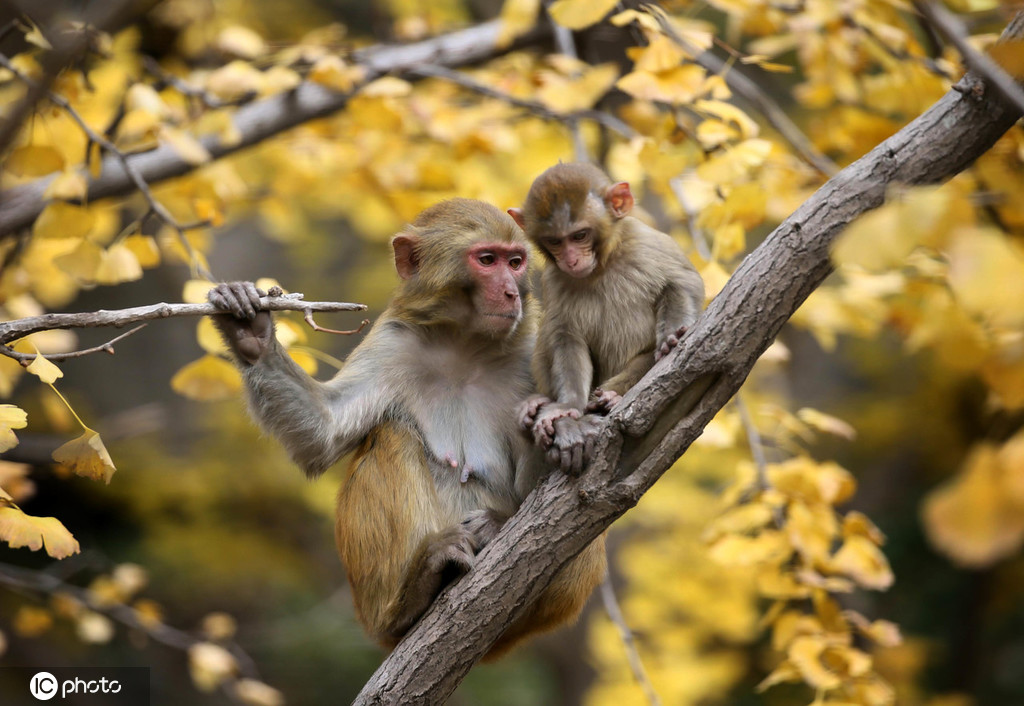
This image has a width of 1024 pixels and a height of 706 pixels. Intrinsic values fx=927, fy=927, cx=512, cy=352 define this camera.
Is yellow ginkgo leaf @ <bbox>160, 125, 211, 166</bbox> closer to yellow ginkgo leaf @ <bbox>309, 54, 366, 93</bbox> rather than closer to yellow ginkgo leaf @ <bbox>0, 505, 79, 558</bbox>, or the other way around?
yellow ginkgo leaf @ <bbox>309, 54, 366, 93</bbox>

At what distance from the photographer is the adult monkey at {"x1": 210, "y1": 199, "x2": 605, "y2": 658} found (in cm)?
377

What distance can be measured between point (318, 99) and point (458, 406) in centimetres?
239

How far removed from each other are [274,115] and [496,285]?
2327mm

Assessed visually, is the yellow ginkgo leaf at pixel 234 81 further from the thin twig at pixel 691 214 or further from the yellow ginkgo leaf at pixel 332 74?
the thin twig at pixel 691 214

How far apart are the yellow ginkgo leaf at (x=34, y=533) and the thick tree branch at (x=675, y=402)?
3.94 ft

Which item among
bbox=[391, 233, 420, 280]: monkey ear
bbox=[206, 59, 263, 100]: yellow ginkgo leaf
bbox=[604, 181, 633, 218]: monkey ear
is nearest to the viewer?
bbox=[604, 181, 633, 218]: monkey ear

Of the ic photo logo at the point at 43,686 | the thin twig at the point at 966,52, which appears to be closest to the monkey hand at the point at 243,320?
the thin twig at the point at 966,52

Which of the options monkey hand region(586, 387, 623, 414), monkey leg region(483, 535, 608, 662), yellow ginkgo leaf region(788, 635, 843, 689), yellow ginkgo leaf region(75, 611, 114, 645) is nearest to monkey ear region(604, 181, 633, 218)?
monkey hand region(586, 387, 623, 414)

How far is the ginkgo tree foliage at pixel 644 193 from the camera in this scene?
7.08ft

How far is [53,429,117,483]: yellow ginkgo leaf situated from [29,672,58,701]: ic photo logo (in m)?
2.90

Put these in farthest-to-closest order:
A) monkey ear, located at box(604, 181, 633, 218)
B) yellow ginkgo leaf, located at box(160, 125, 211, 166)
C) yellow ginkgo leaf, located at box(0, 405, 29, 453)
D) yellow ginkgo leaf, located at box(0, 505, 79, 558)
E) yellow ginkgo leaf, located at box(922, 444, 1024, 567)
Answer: yellow ginkgo leaf, located at box(160, 125, 211, 166), monkey ear, located at box(604, 181, 633, 218), yellow ginkgo leaf, located at box(0, 505, 79, 558), yellow ginkgo leaf, located at box(0, 405, 29, 453), yellow ginkgo leaf, located at box(922, 444, 1024, 567)

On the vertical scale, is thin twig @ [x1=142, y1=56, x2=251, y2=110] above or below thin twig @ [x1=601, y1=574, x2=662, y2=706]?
above

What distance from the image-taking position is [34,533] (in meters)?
2.84

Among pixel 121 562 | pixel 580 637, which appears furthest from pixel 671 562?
pixel 121 562
